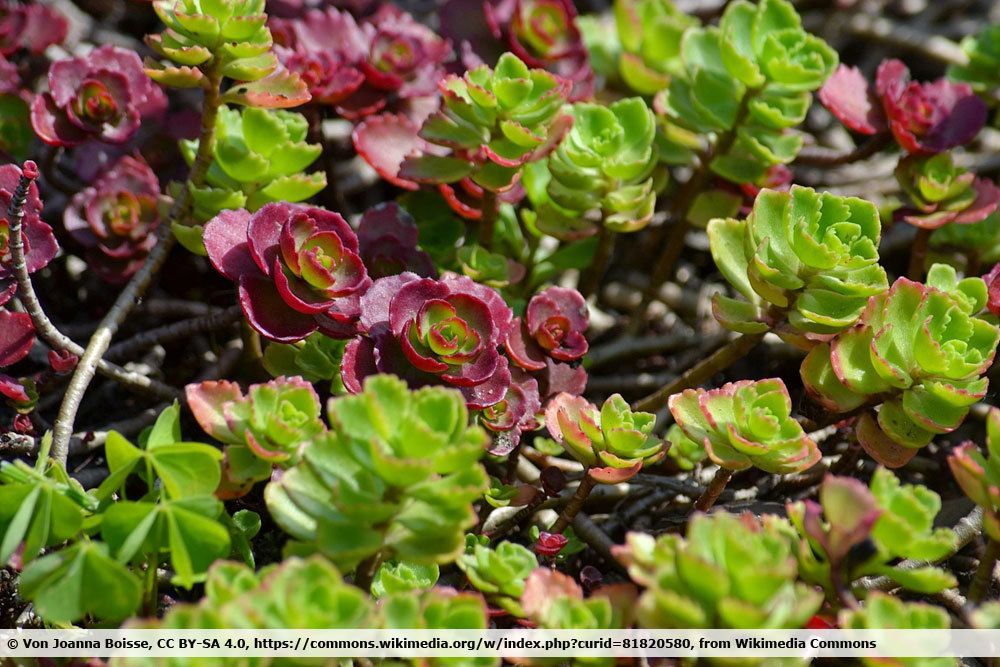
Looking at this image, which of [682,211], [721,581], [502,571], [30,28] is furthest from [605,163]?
[30,28]

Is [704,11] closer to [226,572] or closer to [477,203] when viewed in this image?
[477,203]

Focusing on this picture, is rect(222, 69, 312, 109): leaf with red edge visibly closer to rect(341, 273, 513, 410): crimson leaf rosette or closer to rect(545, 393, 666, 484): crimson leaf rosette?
rect(341, 273, 513, 410): crimson leaf rosette

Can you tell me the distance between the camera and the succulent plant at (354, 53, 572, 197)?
177cm

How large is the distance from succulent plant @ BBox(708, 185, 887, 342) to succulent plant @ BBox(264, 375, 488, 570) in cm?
68

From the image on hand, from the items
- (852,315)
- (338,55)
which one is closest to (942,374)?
(852,315)

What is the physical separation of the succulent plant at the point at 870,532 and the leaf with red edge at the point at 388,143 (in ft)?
3.61

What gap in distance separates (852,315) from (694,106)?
Answer: 0.69 m

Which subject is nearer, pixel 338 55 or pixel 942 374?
pixel 942 374

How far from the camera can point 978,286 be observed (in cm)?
171

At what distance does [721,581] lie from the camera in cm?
114

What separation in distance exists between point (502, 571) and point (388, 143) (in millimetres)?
1026

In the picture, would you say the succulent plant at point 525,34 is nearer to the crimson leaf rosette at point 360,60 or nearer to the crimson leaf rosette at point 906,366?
the crimson leaf rosette at point 360,60

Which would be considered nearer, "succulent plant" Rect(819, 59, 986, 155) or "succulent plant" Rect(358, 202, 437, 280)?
"succulent plant" Rect(358, 202, 437, 280)

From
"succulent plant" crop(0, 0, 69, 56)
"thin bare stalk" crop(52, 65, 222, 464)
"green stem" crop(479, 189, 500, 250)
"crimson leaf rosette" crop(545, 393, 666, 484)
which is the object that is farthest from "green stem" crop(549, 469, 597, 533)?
"succulent plant" crop(0, 0, 69, 56)
